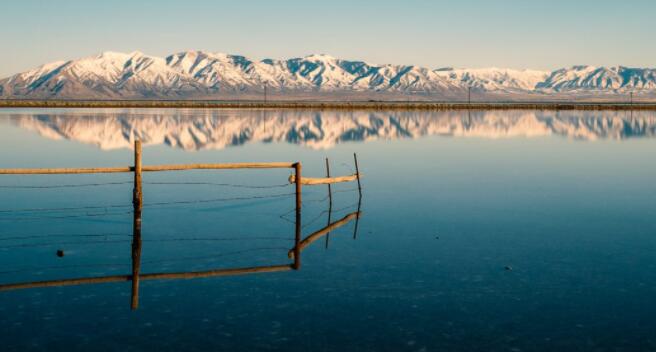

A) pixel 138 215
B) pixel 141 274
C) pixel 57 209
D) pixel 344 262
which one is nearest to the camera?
pixel 141 274

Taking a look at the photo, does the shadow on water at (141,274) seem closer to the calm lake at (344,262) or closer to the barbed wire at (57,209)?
the calm lake at (344,262)

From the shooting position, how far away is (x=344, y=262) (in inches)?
733

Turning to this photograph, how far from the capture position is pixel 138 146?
22047mm

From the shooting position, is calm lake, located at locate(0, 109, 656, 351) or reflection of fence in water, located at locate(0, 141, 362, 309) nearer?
calm lake, located at locate(0, 109, 656, 351)

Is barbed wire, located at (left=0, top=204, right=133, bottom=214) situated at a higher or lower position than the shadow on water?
higher

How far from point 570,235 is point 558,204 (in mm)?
6914

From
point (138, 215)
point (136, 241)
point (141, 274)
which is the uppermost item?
point (138, 215)

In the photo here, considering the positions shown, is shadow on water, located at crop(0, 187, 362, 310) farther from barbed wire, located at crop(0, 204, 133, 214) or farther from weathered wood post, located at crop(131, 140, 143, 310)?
barbed wire, located at crop(0, 204, 133, 214)

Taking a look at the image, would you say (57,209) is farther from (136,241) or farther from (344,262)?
(344,262)

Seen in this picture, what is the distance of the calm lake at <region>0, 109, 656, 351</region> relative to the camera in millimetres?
13281

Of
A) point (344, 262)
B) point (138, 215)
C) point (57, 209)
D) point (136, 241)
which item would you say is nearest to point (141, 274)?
point (136, 241)

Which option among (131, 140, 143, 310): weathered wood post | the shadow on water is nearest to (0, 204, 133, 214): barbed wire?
(131, 140, 143, 310): weathered wood post

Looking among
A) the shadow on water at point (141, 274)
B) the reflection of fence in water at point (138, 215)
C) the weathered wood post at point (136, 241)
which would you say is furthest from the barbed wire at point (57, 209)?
the shadow on water at point (141, 274)

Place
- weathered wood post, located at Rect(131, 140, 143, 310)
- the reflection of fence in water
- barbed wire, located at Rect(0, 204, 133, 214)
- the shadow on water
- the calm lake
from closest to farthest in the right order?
the calm lake, weathered wood post, located at Rect(131, 140, 143, 310), the shadow on water, the reflection of fence in water, barbed wire, located at Rect(0, 204, 133, 214)
